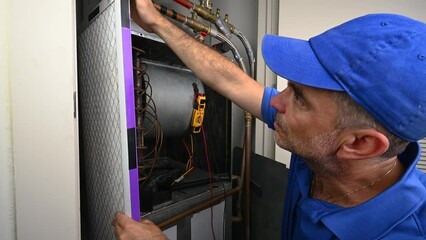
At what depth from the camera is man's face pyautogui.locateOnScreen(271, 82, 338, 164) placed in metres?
0.51

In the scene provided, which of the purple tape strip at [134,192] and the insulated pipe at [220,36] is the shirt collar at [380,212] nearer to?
the purple tape strip at [134,192]

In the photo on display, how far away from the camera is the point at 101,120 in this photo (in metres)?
0.70

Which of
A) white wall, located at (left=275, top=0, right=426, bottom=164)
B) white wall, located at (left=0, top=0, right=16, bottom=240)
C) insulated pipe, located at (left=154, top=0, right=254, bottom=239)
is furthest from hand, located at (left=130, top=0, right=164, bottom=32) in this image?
white wall, located at (left=275, top=0, right=426, bottom=164)

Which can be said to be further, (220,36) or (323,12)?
(323,12)

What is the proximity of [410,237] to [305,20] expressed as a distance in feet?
3.67

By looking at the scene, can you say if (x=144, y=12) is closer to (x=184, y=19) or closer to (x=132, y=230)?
(x=184, y=19)

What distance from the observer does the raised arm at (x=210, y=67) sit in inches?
29.4

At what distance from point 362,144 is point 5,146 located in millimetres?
732

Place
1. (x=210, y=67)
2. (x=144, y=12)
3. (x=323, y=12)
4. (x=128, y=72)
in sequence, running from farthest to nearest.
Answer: (x=323, y=12) < (x=210, y=67) < (x=144, y=12) < (x=128, y=72)

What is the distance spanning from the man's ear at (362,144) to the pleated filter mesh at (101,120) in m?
0.52

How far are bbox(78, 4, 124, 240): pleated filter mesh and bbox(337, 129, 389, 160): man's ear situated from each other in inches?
20.6

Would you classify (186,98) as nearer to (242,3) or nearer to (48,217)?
(48,217)

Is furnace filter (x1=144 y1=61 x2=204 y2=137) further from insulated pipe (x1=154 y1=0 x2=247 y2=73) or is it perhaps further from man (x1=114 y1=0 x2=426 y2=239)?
man (x1=114 y1=0 x2=426 y2=239)

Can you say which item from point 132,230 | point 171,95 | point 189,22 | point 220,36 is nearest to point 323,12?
point 220,36
